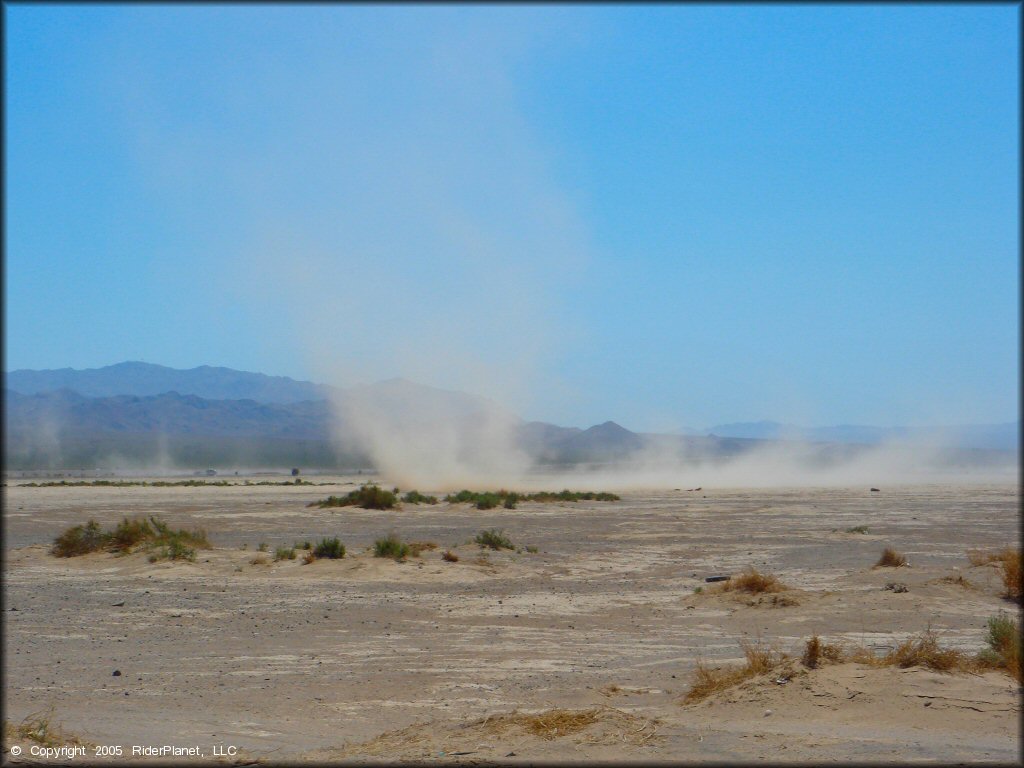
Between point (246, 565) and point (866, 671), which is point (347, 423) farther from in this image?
point (866, 671)

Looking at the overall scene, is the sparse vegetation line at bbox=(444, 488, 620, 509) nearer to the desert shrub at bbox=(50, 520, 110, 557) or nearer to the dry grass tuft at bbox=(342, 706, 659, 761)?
the desert shrub at bbox=(50, 520, 110, 557)

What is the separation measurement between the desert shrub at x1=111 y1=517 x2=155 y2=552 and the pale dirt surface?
5.67 feet

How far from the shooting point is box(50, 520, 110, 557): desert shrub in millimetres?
25438

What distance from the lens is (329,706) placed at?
10695 mm

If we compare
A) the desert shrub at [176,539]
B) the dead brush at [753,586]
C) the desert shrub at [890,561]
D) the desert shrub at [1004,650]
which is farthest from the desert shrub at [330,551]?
the desert shrub at [1004,650]

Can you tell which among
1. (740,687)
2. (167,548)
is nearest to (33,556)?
(167,548)

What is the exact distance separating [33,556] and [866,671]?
23.2 m

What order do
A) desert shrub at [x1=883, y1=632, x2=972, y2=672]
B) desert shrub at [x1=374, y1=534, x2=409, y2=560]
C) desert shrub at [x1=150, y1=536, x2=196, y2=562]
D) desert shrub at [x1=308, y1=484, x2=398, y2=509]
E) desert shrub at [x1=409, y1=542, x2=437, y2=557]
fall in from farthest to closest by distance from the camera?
desert shrub at [x1=308, y1=484, x2=398, y2=509] < desert shrub at [x1=409, y1=542, x2=437, y2=557] < desert shrub at [x1=374, y1=534, x2=409, y2=560] < desert shrub at [x1=150, y1=536, x2=196, y2=562] < desert shrub at [x1=883, y1=632, x2=972, y2=672]

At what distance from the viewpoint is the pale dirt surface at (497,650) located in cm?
874

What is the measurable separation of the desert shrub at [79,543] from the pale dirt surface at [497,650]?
25.9 inches

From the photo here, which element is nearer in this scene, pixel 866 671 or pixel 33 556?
pixel 866 671

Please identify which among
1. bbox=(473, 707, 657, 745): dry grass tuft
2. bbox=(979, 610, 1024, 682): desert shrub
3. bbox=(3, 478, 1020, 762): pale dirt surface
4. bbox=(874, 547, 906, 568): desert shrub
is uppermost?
bbox=(979, 610, 1024, 682): desert shrub

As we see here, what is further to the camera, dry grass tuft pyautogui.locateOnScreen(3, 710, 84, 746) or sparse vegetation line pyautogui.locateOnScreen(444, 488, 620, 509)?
sparse vegetation line pyautogui.locateOnScreen(444, 488, 620, 509)

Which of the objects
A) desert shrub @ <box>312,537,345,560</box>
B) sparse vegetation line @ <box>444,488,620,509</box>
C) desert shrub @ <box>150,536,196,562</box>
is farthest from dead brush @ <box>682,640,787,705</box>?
sparse vegetation line @ <box>444,488,620,509</box>
